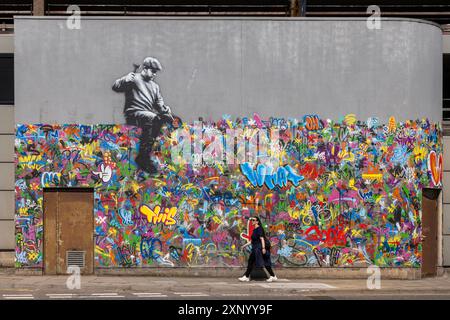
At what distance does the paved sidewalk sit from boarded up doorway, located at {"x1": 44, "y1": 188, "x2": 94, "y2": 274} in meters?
0.61

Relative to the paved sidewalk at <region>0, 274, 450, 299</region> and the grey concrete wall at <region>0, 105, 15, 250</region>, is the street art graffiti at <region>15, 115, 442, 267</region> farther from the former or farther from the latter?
the grey concrete wall at <region>0, 105, 15, 250</region>

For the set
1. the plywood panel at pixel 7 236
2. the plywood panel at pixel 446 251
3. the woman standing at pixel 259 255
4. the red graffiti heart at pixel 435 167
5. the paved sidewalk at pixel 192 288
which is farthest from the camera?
the plywood panel at pixel 446 251

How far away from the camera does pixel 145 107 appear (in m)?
24.5

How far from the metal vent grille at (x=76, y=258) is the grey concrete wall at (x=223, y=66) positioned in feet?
11.6

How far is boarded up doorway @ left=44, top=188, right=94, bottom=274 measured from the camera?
24.3 meters

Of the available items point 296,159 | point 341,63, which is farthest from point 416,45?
point 296,159

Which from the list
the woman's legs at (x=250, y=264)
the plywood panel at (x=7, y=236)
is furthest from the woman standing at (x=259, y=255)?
the plywood panel at (x=7, y=236)

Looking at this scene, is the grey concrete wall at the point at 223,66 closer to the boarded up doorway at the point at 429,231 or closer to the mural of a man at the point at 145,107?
the mural of a man at the point at 145,107

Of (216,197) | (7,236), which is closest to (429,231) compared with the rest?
(216,197)

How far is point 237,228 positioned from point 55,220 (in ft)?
15.9

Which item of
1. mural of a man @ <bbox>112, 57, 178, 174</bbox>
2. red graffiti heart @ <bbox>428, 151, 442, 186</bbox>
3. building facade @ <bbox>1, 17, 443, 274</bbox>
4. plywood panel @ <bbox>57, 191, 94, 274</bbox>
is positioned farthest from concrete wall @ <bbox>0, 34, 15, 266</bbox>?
red graffiti heart @ <bbox>428, 151, 442, 186</bbox>

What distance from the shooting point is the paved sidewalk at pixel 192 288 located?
66.7 feet

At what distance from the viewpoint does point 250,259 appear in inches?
919

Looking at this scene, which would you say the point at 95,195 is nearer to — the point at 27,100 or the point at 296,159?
the point at 27,100
